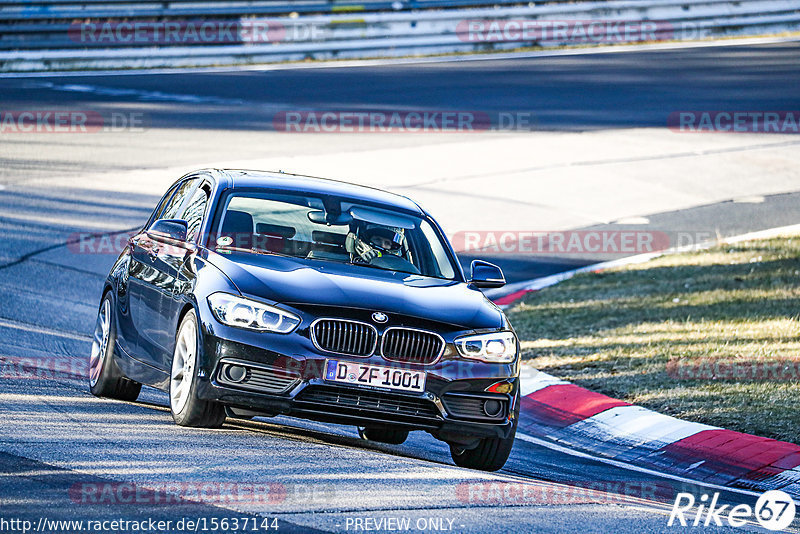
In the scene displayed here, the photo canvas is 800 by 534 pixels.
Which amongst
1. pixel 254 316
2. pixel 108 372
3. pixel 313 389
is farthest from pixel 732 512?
pixel 108 372

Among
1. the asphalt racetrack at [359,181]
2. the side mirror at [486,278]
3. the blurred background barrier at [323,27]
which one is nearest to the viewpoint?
the asphalt racetrack at [359,181]

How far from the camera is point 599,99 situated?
25.4 meters

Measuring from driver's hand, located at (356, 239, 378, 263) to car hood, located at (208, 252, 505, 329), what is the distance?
204 mm

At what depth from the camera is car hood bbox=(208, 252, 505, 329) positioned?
702 centimetres

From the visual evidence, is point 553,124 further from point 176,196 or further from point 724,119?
point 176,196

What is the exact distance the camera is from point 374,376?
22.6 feet

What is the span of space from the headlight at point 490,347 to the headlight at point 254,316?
941mm

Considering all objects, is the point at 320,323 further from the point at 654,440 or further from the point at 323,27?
the point at 323,27

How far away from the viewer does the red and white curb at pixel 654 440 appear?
27.3 ft

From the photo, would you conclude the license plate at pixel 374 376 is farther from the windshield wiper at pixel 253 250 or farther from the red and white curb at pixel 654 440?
the red and white curb at pixel 654 440

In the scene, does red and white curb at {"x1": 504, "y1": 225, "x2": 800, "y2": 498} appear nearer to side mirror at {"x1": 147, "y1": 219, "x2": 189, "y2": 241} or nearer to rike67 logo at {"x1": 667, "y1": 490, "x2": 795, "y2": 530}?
rike67 logo at {"x1": 667, "y1": 490, "x2": 795, "y2": 530}

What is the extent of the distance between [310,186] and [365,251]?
2.13 ft

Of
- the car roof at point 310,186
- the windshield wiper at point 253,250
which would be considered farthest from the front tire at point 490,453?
the car roof at point 310,186

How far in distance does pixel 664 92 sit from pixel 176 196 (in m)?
18.5
